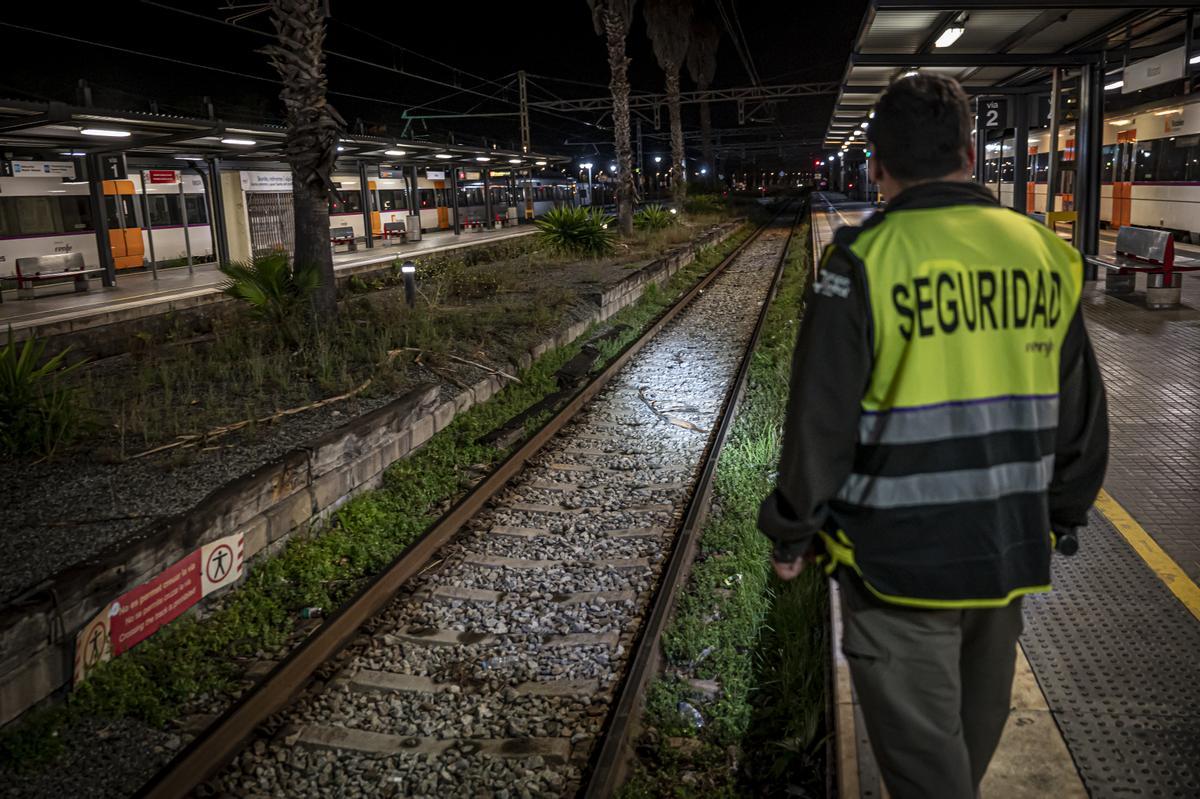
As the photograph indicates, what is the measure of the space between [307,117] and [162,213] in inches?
625

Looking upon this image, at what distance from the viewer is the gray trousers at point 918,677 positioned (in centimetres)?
212

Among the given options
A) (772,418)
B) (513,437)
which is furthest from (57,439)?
(772,418)

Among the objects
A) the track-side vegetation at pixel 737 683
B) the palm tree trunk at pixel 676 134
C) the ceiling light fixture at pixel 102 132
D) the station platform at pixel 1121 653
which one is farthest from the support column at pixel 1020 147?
the palm tree trunk at pixel 676 134

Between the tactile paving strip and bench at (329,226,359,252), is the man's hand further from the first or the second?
bench at (329,226,359,252)

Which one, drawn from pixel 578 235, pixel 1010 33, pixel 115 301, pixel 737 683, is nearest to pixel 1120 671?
pixel 737 683

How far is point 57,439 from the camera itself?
6.62 m

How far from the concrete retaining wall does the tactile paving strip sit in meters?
4.12

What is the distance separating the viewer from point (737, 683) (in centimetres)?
421

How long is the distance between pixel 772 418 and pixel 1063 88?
39.7 feet

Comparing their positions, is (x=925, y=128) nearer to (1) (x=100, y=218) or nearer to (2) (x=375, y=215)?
(1) (x=100, y=218)

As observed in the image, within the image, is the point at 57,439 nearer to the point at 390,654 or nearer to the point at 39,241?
the point at 390,654

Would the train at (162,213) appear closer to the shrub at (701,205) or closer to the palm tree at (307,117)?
the palm tree at (307,117)

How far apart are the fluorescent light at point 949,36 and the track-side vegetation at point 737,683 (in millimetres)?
9048

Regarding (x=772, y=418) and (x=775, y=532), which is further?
(x=772, y=418)
